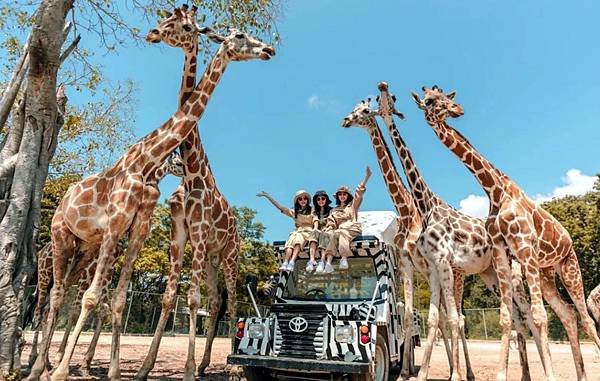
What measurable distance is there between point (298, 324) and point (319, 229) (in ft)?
7.68

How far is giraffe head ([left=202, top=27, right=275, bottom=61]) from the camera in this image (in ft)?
24.0

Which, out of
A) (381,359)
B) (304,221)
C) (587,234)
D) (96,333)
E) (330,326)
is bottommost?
(381,359)

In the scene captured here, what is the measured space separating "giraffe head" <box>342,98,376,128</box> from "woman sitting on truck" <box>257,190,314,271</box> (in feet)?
6.28

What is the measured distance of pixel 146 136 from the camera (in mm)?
7043

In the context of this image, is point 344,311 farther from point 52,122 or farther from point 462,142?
point 52,122

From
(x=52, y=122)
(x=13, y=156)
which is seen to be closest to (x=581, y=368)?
(x=52, y=122)

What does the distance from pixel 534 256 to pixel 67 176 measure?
15.0 metres

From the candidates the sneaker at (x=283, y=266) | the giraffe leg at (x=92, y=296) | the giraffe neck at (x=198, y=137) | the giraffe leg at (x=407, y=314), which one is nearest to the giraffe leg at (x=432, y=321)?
the giraffe leg at (x=407, y=314)

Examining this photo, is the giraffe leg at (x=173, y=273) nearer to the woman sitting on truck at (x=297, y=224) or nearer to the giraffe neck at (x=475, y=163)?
the woman sitting on truck at (x=297, y=224)

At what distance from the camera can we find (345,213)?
838 centimetres

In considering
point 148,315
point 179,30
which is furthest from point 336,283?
point 148,315

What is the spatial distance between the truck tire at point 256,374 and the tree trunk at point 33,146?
11.4 ft

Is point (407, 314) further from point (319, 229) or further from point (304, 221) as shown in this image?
point (304, 221)

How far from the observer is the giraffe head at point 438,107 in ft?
26.6
